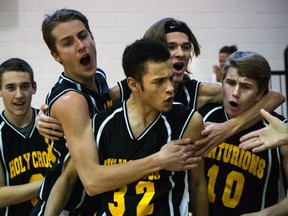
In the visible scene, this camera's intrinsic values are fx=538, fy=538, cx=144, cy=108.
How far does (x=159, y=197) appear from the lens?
8.74 ft

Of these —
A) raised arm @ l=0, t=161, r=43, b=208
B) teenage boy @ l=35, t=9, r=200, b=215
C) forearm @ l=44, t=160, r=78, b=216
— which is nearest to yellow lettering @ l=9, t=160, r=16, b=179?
raised arm @ l=0, t=161, r=43, b=208

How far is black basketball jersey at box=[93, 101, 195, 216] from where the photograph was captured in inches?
105

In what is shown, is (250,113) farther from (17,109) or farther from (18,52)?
(18,52)

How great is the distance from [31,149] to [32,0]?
4.08m

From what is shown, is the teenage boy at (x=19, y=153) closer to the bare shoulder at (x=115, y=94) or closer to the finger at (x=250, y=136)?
the bare shoulder at (x=115, y=94)

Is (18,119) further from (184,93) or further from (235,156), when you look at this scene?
(235,156)

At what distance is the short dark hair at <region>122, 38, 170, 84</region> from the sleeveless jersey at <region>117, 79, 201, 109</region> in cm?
56

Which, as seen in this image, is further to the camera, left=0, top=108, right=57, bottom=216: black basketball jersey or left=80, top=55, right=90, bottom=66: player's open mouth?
left=0, top=108, right=57, bottom=216: black basketball jersey

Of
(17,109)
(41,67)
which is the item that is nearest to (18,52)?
(41,67)

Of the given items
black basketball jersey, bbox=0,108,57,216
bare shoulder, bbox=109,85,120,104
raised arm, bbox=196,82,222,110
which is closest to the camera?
bare shoulder, bbox=109,85,120,104

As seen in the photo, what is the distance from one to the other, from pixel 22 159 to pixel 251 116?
1648 mm

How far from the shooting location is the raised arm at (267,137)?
289cm

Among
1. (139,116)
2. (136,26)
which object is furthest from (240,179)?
(136,26)

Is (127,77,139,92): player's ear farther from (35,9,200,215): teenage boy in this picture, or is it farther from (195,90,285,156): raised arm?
(195,90,285,156): raised arm
